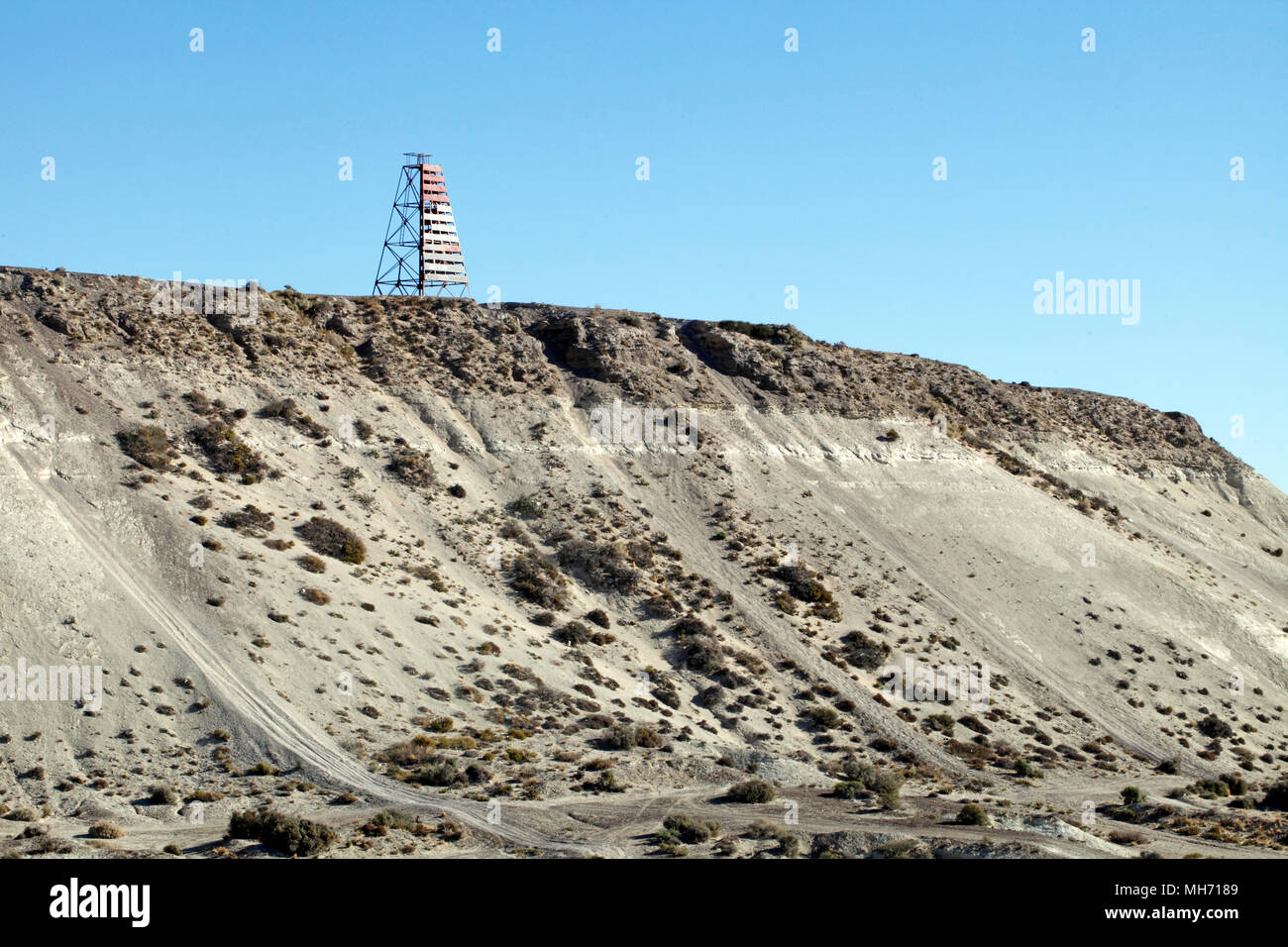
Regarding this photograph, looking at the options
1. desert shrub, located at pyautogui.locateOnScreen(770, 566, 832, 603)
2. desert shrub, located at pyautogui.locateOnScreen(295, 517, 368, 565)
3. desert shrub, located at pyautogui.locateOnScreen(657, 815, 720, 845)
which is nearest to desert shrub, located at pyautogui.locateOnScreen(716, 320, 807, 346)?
desert shrub, located at pyautogui.locateOnScreen(770, 566, 832, 603)

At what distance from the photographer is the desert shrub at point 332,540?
1778 inches

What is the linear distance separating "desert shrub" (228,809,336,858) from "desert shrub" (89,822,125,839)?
8.81ft

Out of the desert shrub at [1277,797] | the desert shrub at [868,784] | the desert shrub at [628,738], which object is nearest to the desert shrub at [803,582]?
the desert shrub at [868,784]

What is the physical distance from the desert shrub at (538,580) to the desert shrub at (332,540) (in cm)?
655

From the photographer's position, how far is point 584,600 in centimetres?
4909

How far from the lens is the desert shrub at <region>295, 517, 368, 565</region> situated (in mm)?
45156

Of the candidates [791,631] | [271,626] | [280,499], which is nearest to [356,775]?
[271,626]

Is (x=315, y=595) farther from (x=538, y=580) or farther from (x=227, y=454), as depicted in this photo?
(x=538, y=580)

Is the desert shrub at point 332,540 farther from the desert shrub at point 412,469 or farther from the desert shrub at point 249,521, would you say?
the desert shrub at point 412,469

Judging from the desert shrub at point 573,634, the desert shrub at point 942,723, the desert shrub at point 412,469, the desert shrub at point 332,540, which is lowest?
the desert shrub at point 942,723

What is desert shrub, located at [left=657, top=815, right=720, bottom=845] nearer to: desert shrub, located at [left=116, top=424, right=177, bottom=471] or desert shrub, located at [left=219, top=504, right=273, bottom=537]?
desert shrub, located at [left=219, top=504, right=273, bottom=537]

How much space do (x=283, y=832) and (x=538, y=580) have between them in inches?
866

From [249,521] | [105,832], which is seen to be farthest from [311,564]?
[105,832]
